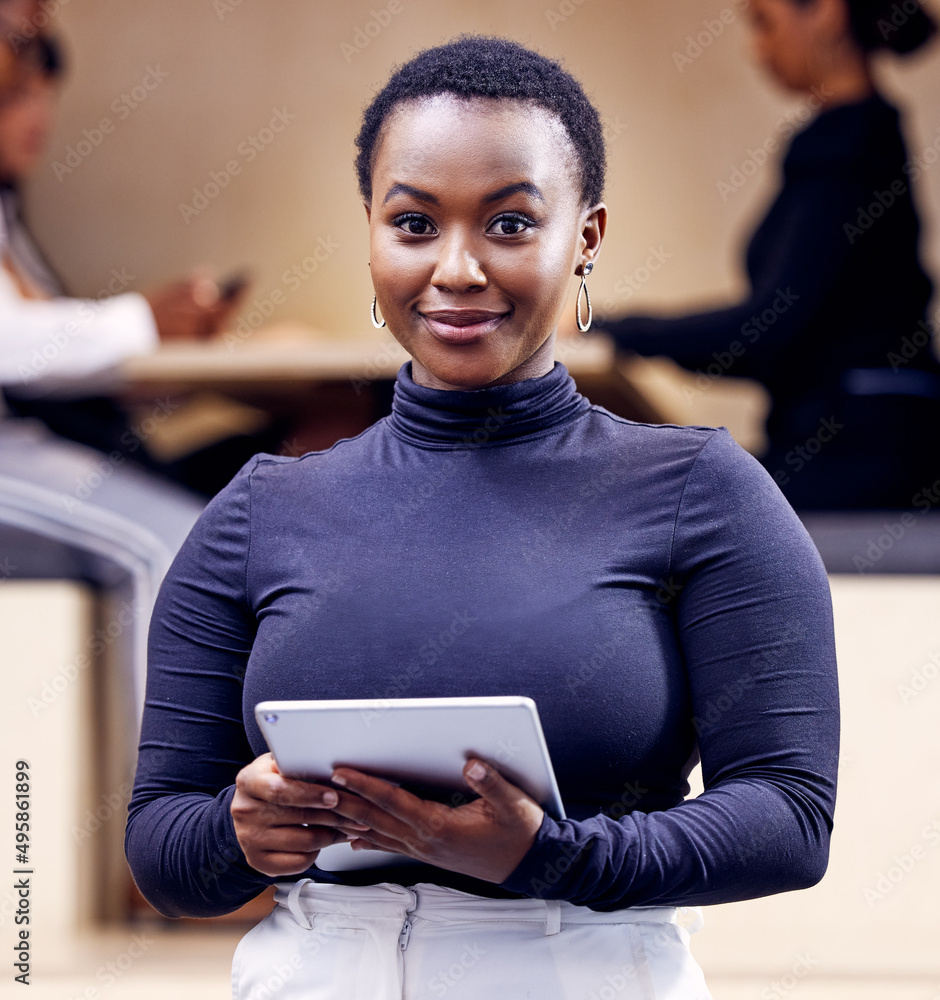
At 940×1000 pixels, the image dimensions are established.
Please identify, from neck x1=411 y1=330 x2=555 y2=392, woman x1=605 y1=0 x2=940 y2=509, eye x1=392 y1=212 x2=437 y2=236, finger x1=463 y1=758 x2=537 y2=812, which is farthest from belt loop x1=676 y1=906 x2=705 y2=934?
woman x1=605 y1=0 x2=940 y2=509

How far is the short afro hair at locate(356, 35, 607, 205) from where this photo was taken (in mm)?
853

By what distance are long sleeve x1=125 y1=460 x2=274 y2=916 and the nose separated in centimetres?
23

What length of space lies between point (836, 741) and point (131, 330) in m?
1.90

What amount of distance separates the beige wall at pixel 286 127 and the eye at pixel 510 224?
5.79ft

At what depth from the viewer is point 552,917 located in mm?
762

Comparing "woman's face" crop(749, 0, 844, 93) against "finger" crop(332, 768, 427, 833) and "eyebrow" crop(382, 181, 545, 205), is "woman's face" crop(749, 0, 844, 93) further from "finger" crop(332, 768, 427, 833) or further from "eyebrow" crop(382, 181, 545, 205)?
"finger" crop(332, 768, 427, 833)

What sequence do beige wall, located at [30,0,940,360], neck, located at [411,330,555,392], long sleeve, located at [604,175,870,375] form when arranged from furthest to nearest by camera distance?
1. beige wall, located at [30,0,940,360]
2. long sleeve, located at [604,175,870,375]
3. neck, located at [411,330,555,392]

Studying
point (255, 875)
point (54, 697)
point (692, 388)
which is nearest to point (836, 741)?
point (255, 875)

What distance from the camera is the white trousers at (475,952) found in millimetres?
764

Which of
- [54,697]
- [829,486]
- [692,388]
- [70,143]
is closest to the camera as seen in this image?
[54,697]

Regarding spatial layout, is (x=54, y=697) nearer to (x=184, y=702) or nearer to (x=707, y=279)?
(x=184, y=702)

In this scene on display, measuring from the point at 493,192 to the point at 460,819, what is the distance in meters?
0.42

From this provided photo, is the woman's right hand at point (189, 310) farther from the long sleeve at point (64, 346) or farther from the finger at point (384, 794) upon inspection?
the finger at point (384, 794)

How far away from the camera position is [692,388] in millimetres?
2445
